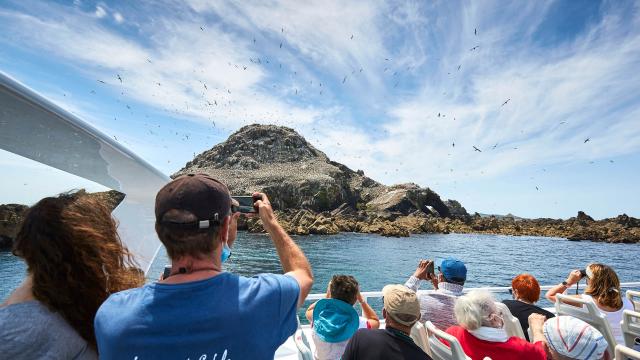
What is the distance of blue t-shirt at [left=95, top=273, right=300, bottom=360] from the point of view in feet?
3.17

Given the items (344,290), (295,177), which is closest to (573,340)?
(344,290)

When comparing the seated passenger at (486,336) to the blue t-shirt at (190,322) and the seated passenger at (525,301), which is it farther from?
the blue t-shirt at (190,322)

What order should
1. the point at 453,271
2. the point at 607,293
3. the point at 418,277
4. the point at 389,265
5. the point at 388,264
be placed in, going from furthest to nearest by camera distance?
the point at 388,264 → the point at 389,265 → the point at 418,277 → the point at 607,293 → the point at 453,271

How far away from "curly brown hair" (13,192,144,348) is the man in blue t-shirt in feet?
0.75

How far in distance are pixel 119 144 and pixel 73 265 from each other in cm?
82

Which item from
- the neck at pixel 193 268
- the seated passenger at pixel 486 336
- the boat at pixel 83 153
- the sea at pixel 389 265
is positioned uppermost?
the boat at pixel 83 153

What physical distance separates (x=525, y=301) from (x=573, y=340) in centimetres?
150

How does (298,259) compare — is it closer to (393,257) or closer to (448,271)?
(448,271)

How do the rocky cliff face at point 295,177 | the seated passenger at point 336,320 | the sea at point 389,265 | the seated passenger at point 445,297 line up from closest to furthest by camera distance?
the seated passenger at point 336,320
the seated passenger at point 445,297
the sea at point 389,265
the rocky cliff face at point 295,177

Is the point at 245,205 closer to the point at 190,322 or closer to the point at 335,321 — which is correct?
the point at 190,322

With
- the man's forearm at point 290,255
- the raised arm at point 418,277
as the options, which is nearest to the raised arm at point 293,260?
the man's forearm at point 290,255

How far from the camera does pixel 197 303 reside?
1.00 metres

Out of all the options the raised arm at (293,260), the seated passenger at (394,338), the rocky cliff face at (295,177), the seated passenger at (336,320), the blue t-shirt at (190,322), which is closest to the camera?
the blue t-shirt at (190,322)

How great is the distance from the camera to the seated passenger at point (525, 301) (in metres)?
3.55
